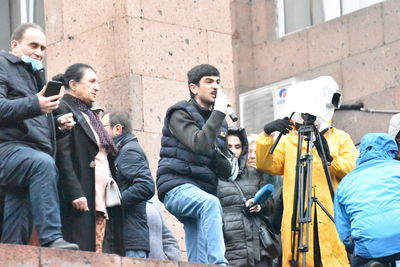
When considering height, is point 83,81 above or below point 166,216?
above

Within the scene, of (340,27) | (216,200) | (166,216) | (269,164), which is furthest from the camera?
(340,27)

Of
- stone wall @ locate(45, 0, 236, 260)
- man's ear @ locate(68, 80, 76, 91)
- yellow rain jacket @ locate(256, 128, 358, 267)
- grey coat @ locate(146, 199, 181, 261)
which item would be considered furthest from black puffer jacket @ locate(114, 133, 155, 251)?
stone wall @ locate(45, 0, 236, 260)

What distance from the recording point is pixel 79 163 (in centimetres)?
1272

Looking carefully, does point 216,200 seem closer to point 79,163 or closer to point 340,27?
point 79,163

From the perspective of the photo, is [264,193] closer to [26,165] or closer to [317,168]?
[317,168]

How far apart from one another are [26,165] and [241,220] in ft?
8.33

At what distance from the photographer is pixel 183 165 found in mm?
13195

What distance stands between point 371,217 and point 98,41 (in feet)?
15.8

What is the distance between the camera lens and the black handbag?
544 inches

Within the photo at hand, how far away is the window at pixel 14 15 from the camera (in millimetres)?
18875

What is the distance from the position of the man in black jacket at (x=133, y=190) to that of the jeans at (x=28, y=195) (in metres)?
1.47

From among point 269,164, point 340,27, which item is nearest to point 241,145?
point 269,164

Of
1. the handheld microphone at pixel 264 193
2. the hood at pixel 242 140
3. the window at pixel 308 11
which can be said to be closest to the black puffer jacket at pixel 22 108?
the handheld microphone at pixel 264 193

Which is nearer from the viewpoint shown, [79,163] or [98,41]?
[79,163]
